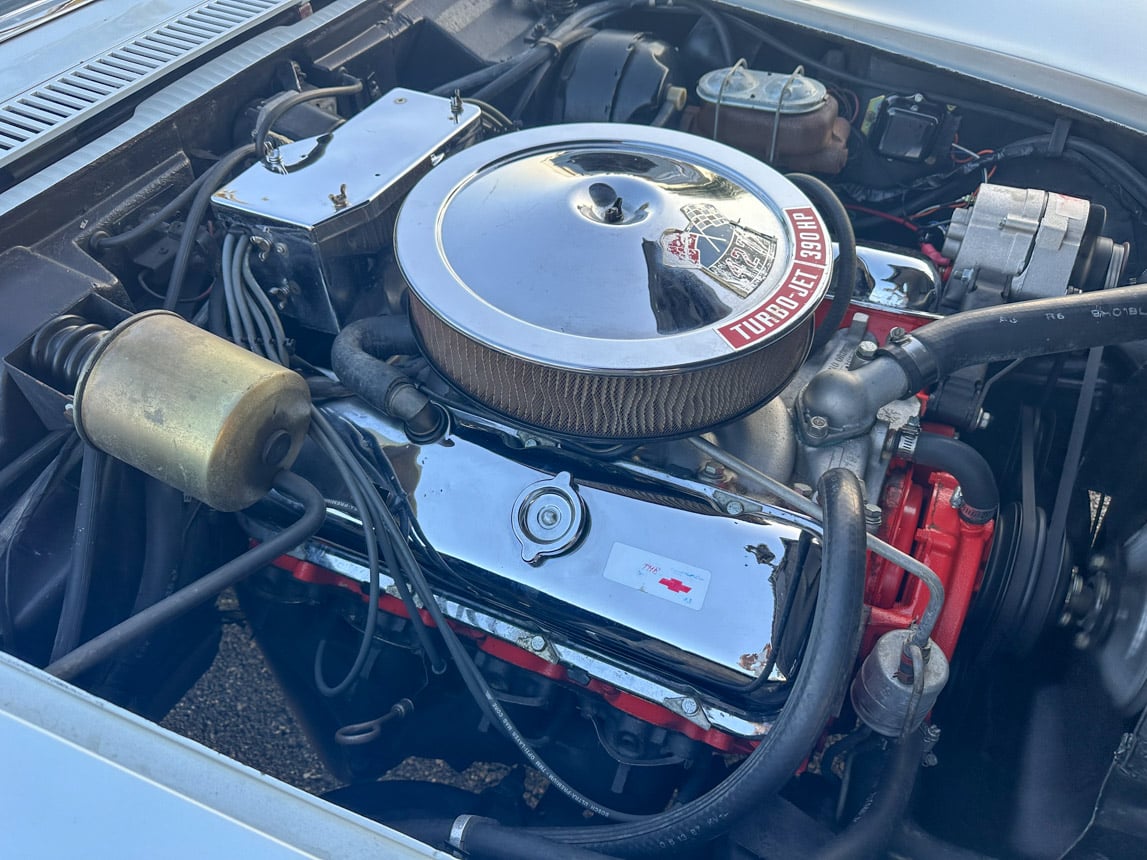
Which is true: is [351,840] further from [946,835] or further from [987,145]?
[987,145]

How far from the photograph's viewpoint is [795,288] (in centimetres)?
110

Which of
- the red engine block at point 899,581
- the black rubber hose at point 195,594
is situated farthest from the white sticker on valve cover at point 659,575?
Result: the black rubber hose at point 195,594

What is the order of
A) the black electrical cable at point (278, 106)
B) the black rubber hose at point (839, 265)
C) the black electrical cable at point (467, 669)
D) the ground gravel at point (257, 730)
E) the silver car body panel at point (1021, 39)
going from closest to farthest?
the black electrical cable at point (467, 669)
the black rubber hose at point (839, 265)
the black electrical cable at point (278, 106)
the silver car body panel at point (1021, 39)
the ground gravel at point (257, 730)

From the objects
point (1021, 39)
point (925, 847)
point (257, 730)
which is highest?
point (1021, 39)

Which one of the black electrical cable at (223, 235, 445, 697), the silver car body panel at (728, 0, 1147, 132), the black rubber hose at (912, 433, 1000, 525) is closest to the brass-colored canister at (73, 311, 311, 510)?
the black electrical cable at (223, 235, 445, 697)

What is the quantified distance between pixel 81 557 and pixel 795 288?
3.30 ft

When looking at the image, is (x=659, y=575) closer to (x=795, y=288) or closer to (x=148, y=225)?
(x=795, y=288)

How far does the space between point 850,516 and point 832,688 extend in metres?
0.20

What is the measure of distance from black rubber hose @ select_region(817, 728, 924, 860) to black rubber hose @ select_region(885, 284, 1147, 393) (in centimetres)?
50

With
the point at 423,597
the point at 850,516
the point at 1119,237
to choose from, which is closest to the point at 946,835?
the point at 850,516

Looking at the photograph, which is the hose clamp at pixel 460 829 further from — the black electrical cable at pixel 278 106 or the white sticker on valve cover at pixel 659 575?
the black electrical cable at pixel 278 106

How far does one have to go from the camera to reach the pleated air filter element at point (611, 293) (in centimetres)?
102

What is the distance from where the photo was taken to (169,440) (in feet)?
3.35

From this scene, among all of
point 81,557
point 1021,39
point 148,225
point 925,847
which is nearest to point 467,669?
point 81,557
